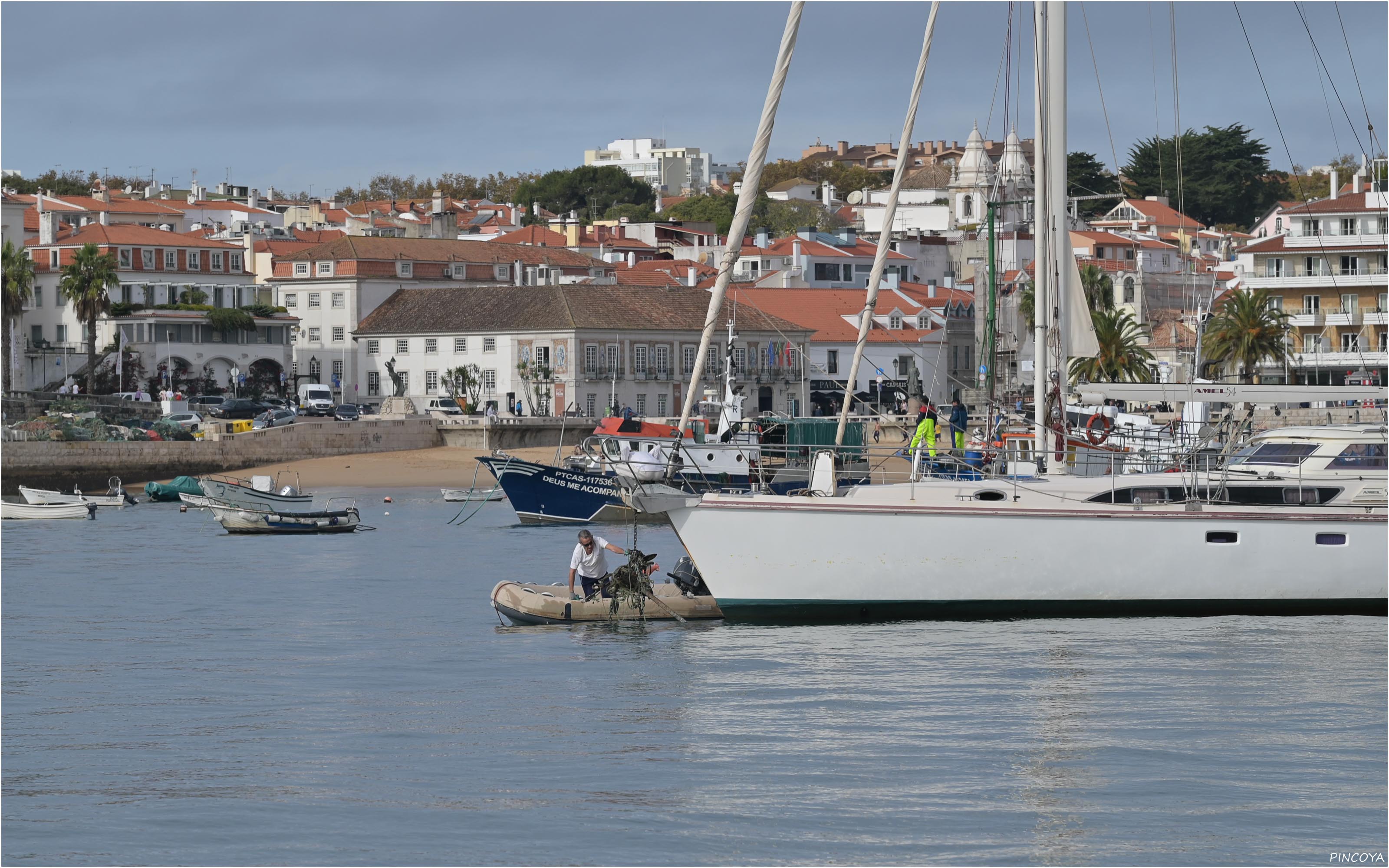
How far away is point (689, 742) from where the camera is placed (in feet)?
55.5

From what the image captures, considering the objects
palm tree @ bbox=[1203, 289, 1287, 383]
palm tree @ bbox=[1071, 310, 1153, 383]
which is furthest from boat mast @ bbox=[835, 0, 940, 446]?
palm tree @ bbox=[1203, 289, 1287, 383]

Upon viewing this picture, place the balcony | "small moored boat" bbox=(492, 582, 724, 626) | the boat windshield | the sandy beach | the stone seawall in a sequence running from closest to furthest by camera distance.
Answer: the boat windshield
"small moored boat" bbox=(492, 582, 724, 626)
the stone seawall
the sandy beach
the balcony

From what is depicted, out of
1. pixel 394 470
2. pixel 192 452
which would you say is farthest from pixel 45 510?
pixel 394 470

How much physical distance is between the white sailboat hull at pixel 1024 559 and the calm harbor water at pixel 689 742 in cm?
36

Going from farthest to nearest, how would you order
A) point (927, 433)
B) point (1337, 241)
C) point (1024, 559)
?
point (1337, 241)
point (927, 433)
point (1024, 559)

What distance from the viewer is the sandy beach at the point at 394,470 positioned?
2645 inches

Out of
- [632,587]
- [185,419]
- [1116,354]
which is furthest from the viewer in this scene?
[185,419]

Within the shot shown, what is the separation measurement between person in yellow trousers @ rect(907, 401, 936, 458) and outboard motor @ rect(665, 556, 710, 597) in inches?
131

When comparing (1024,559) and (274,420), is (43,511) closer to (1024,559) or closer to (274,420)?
(274,420)

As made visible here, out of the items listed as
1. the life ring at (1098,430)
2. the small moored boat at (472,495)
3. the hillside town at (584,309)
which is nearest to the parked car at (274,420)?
the hillside town at (584,309)

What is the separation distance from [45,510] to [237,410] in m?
27.8

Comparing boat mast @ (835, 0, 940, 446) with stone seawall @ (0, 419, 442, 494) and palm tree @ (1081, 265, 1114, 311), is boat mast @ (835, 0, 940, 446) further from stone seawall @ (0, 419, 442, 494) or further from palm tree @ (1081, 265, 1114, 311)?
palm tree @ (1081, 265, 1114, 311)

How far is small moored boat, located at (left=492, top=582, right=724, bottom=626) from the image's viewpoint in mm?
24062

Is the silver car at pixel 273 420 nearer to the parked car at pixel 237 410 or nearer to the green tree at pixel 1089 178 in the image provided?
the parked car at pixel 237 410
